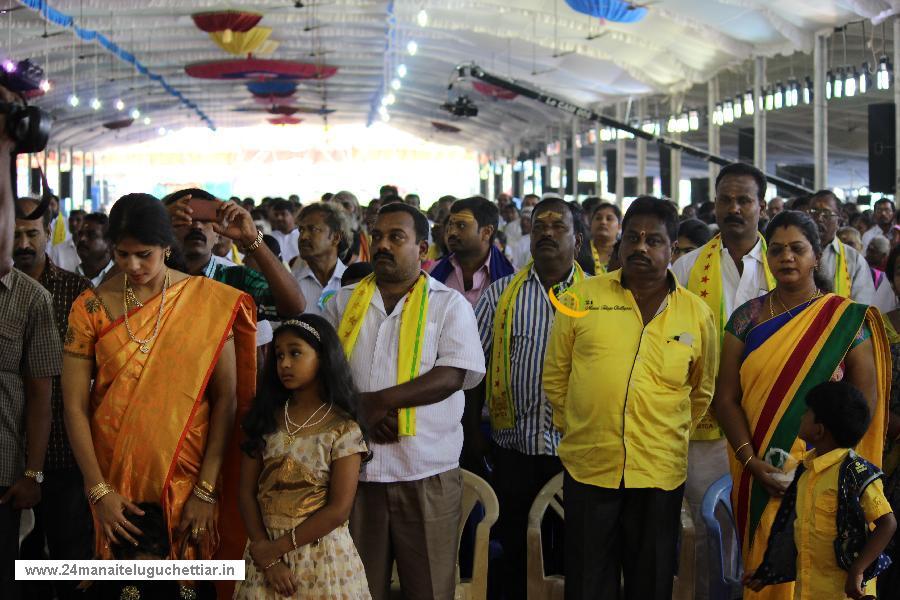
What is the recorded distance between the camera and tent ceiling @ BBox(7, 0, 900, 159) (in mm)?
17125

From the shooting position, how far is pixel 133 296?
3232mm

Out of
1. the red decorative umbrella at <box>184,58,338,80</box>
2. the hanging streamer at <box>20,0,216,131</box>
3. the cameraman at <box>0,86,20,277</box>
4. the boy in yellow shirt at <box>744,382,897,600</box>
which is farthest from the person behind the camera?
the red decorative umbrella at <box>184,58,338,80</box>

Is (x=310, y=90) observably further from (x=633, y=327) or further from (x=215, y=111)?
(x=633, y=327)

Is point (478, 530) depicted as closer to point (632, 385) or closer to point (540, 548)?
point (540, 548)

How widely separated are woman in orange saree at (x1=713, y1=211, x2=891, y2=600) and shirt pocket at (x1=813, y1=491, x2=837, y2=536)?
22cm

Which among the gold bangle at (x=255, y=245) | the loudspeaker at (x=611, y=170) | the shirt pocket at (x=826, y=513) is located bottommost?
the shirt pocket at (x=826, y=513)

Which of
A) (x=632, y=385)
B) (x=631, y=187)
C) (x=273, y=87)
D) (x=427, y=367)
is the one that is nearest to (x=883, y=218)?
(x=632, y=385)

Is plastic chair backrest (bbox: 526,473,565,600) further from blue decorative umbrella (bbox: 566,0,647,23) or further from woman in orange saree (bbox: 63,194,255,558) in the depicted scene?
blue decorative umbrella (bbox: 566,0,647,23)

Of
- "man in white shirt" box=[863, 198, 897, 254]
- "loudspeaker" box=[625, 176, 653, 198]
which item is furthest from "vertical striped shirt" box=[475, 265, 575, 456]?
"loudspeaker" box=[625, 176, 653, 198]

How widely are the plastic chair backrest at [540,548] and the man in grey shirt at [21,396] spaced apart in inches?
64.4

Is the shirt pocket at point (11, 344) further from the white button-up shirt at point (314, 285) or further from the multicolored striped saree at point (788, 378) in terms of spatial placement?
the multicolored striped saree at point (788, 378)

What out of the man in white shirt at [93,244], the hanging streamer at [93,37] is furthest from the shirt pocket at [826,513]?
the hanging streamer at [93,37]

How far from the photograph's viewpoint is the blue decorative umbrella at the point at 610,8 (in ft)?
46.3

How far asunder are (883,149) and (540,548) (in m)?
11.5
